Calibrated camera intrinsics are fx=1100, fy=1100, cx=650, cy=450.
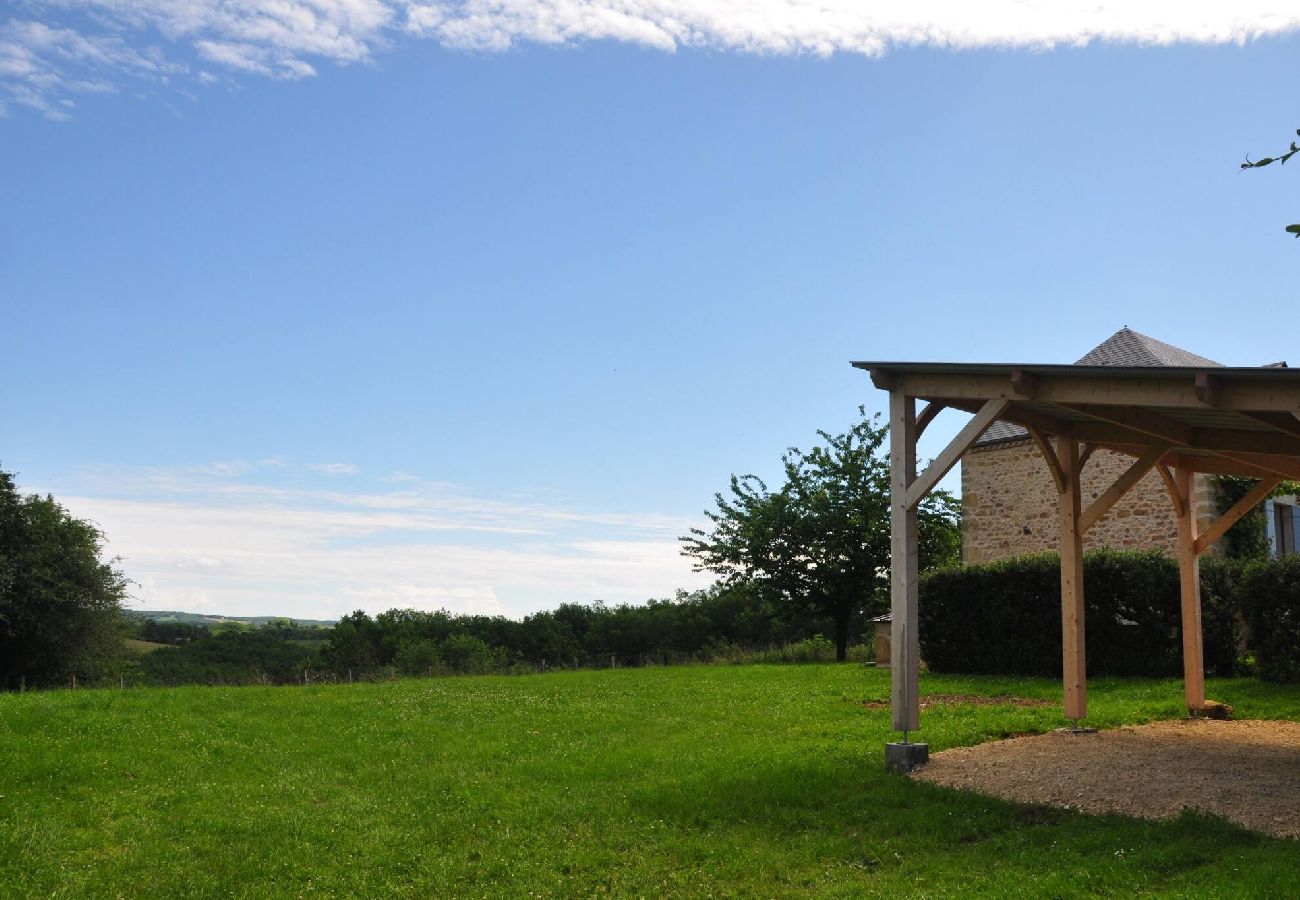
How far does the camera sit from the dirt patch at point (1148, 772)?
888cm

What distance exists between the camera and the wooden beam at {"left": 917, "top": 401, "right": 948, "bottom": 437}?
11.4 metres

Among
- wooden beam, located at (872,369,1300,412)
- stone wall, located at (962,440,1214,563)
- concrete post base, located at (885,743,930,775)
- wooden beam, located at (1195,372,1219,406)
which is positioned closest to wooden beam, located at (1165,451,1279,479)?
wooden beam, located at (872,369,1300,412)

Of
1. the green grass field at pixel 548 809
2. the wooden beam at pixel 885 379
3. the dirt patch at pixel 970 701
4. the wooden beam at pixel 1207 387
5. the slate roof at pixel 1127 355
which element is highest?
the slate roof at pixel 1127 355

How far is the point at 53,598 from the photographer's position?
3050 centimetres

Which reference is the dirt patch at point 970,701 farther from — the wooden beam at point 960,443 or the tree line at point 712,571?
the tree line at point 712,571

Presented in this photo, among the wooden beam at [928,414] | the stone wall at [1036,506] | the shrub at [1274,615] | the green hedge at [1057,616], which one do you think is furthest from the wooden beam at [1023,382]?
the stone wall at [1036,506]

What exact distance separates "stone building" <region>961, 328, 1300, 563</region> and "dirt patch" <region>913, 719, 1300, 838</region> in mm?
9722

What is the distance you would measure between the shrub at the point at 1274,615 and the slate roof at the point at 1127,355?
6391mm

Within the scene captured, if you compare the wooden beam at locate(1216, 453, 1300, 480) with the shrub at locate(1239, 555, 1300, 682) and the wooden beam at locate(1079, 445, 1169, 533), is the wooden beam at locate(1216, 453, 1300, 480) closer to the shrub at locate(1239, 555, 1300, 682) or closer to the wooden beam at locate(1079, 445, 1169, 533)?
the wooden beam at locate(1079, 445, 1169, 533)

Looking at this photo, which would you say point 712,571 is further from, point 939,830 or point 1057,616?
point 939,830

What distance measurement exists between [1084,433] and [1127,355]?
10.9 meters

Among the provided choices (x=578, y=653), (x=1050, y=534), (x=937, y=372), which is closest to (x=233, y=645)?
(x=578, y=653)

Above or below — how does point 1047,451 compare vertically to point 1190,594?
above

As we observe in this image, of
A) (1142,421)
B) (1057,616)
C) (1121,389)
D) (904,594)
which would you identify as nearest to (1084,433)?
(1142,421)
